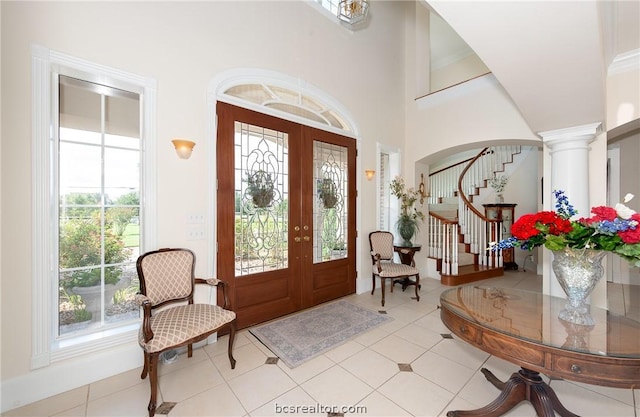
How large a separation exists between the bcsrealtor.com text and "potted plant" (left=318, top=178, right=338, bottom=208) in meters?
2.47

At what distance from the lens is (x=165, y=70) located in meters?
2.42

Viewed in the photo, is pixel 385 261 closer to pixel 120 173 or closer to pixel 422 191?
pixel 422 191

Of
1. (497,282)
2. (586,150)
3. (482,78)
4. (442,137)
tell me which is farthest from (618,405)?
(482,78)

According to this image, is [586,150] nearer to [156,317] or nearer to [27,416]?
[156,317]

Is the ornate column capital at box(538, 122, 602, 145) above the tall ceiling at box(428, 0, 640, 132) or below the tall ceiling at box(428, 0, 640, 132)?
Answer: below

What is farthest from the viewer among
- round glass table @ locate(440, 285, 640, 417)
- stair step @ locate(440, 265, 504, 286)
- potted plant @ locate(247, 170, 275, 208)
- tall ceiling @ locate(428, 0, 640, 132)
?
stair step @ locate(440, 265, 504, 286)

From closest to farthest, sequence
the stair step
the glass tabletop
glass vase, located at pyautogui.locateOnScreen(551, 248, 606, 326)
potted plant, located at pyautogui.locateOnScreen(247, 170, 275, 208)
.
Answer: the glass tabletop → glass vase, located at pyautogui.locateOnScreen(551, 248, 606, 326) → potted plant, located at pyautogui.locateOnScreen(247, 170, 275, 208) → the stair step

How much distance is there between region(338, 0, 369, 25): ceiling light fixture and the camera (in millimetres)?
3244

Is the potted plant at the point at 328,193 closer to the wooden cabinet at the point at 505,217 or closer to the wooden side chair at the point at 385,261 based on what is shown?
the wooden side chair at the point at 385,261

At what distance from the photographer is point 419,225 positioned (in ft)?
16.2

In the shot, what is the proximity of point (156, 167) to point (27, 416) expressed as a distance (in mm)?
1967

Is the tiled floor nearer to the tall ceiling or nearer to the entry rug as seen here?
the entry rug

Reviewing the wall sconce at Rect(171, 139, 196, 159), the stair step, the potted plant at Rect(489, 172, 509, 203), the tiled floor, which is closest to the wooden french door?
the wall sconce at Rect(171, 139, 196, 159)

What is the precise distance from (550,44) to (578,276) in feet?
5.52
